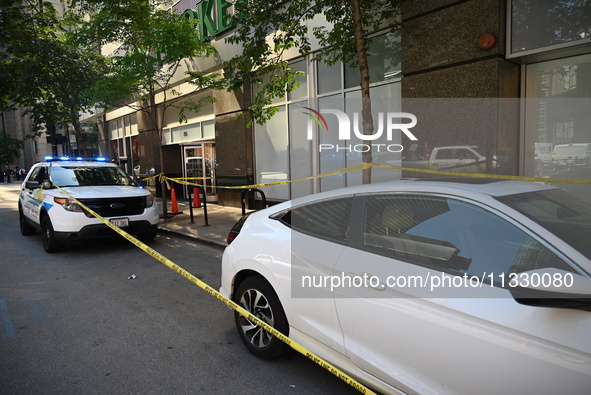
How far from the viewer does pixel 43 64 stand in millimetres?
12766

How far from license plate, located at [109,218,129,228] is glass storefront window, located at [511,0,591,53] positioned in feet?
24.3

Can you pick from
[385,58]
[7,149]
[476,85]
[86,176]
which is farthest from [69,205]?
[7,149]

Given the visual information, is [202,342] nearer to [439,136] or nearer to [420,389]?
[420,389]

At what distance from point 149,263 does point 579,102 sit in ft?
24.7

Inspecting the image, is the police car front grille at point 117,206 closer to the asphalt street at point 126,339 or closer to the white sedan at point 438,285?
the asphalt street at point 126,339

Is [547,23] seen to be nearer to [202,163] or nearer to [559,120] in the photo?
[559,120]

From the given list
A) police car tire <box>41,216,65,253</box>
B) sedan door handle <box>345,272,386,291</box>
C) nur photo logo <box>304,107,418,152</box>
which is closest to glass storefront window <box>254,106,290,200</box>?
nur photo logo <box>304,107,418,152</box>

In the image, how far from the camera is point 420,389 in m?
2.09

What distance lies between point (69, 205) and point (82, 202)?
0.21 m

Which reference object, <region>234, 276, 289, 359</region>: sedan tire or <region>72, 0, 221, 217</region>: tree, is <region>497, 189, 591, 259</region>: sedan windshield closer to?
<region>234, 276, 289, 359</region>: sedan tire

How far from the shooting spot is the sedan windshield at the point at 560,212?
1.99m

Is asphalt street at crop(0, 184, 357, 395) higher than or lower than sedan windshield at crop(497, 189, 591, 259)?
lower

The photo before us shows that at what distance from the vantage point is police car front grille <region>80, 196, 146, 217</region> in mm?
7102

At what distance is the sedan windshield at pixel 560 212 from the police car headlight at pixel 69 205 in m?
6.99
